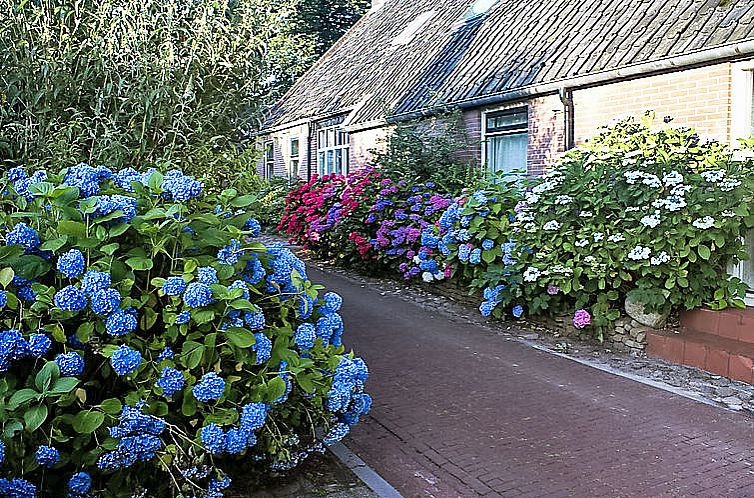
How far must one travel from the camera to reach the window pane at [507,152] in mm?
13266

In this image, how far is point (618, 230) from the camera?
26.9 feet

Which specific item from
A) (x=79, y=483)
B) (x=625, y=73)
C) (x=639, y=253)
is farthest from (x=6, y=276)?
(x=625, y=73)

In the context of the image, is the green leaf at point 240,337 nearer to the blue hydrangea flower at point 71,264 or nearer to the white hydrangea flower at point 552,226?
the blue hydrangea flower at point 71,264

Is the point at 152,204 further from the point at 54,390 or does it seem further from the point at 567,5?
the point at 567,5

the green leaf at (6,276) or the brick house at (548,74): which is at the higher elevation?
the brick house at (548,74)

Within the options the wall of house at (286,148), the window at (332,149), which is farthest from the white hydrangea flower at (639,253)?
the wall of house at (286,148)

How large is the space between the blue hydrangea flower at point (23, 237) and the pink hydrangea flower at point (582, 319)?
231 inches

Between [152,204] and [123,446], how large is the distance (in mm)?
1346

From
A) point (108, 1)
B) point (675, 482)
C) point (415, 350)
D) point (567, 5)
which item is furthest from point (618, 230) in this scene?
point (567, 5)

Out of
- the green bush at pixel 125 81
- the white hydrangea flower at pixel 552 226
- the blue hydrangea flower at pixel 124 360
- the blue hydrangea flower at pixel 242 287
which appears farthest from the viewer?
the white hydrangea flower at pixel 552 226

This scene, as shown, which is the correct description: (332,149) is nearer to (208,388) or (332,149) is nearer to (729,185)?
(729,185)

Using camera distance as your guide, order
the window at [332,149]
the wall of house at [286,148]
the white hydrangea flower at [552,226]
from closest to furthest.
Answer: the white hydrangea flower at [552,226]
the window at [332,149]
the wall of house at [286,148]

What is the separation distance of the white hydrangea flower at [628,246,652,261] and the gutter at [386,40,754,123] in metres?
2.74

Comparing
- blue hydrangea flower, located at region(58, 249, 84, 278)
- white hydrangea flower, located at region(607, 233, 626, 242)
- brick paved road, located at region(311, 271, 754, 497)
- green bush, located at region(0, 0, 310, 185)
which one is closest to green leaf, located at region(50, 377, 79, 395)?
blue hydrangea flower, located at region(58, 249, 84, 278)
